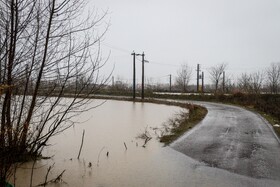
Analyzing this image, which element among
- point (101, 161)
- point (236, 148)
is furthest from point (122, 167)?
point (236, 148)

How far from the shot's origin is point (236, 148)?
11.2 meters

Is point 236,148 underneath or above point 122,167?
above

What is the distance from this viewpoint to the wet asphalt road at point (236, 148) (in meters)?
8.70

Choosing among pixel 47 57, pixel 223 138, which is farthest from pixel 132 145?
pixel 47 57

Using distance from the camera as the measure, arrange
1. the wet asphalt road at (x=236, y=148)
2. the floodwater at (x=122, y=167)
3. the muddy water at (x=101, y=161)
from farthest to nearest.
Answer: the wet asphalt road at (x=236, y=148)
the muddy water at (x=101, y=161)
the floodwater at (x=122, y=167)

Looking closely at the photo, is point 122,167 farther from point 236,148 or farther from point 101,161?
point 236,148

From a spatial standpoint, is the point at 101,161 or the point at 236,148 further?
the point at 236,148

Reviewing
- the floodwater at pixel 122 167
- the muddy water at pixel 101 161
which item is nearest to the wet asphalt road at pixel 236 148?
the floodwater at pixel 122 167

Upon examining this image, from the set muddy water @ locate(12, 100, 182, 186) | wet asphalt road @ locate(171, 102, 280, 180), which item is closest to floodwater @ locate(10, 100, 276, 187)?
muddy water @ locate(12, 100, 182, 186)

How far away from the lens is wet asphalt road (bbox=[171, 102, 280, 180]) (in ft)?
28.6

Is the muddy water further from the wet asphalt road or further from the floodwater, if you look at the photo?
the wet asphalt road

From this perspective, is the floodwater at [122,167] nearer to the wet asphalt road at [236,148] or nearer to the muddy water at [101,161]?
the muddy water at [101,161]

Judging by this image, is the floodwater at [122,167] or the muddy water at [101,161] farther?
the muddy water at [101,161]

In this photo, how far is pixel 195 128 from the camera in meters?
15.9
